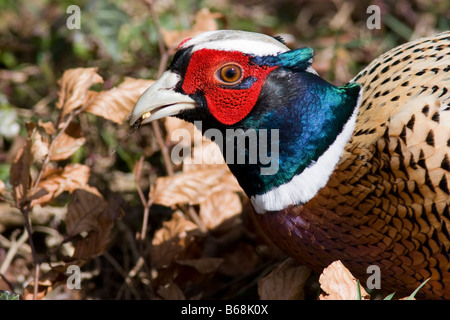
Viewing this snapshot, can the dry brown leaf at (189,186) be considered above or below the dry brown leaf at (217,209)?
above

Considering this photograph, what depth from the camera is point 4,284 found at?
3.25 meters

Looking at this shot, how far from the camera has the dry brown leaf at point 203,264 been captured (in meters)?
3.48

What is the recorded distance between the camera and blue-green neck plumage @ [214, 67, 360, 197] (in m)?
2.74

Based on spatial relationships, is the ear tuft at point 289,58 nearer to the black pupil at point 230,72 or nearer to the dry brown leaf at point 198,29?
the black pupil at point 230,72

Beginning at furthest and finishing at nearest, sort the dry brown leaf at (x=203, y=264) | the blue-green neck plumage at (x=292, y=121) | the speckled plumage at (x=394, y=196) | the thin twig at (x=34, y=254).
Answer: the dry brown leaf at (x=203, y=264), the thin twig at (x=34, y=254), the blue-green neck plumage at (x=292, y=121), the speckled plumage at (x=394, y=196)

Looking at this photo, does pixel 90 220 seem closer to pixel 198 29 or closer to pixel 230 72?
pixel 230 72

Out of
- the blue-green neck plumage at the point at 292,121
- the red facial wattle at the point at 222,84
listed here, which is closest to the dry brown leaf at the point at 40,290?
the blue-green neck plumage at the point at 292,121

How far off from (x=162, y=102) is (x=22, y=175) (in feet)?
2.92

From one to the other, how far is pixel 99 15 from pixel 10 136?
3.51ft

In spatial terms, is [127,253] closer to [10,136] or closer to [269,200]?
[10,136]

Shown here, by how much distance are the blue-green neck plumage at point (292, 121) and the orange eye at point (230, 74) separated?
5.1 inches

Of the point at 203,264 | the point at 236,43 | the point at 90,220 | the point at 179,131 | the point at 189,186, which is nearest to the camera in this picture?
the point at 236,43

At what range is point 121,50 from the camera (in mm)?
4527

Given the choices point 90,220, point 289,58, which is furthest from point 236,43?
point 90,220
